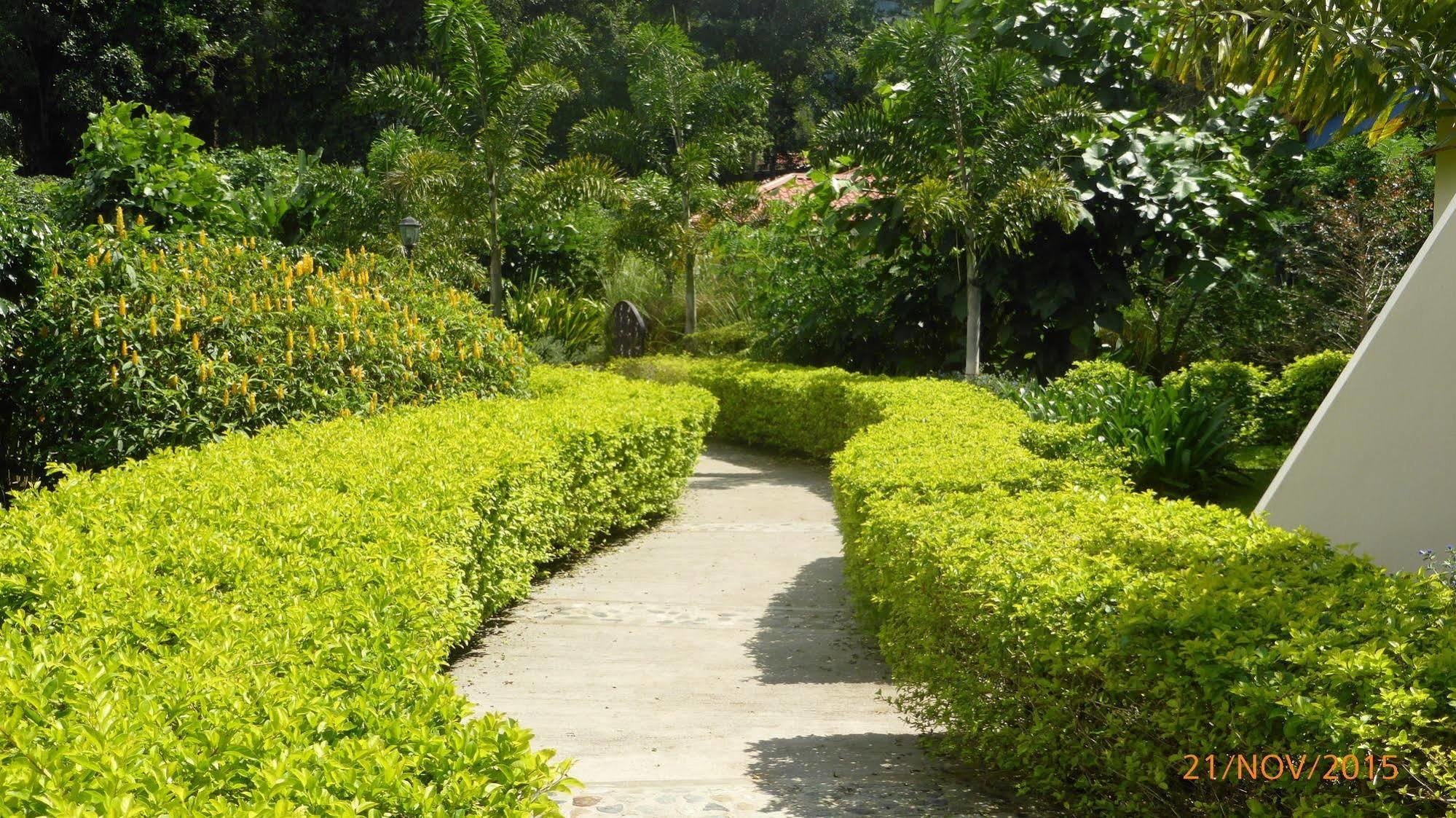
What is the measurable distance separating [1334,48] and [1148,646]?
587 cm

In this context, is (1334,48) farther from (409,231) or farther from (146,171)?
(409,231)

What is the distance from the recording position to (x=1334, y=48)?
300 inches

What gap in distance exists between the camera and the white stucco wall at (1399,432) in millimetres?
4930

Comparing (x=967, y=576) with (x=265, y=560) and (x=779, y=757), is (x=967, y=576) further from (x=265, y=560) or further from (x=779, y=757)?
(x=265, y=560)

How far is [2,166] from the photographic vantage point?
1218 cm

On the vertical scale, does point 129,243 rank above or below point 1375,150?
below

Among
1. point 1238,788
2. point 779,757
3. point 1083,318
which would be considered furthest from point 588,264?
point 1238,788

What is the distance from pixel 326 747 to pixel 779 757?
2.43m

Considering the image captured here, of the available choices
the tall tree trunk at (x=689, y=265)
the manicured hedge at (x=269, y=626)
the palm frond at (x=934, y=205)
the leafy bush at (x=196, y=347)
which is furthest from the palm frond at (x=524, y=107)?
the manicured hedge at (x=269, y=626)

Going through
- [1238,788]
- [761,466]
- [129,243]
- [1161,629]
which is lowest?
[761,466]

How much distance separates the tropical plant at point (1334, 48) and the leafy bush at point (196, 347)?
234 inches

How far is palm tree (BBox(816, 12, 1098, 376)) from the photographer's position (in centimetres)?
1188

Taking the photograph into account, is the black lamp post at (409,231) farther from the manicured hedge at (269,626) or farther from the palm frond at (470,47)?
the manicured hedge at (269,626)

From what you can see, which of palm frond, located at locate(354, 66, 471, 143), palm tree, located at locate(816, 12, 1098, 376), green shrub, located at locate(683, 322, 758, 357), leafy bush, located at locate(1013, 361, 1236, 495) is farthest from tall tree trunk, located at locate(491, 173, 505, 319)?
leafy bush, located at locate(1013, 361, 1236, 495)
